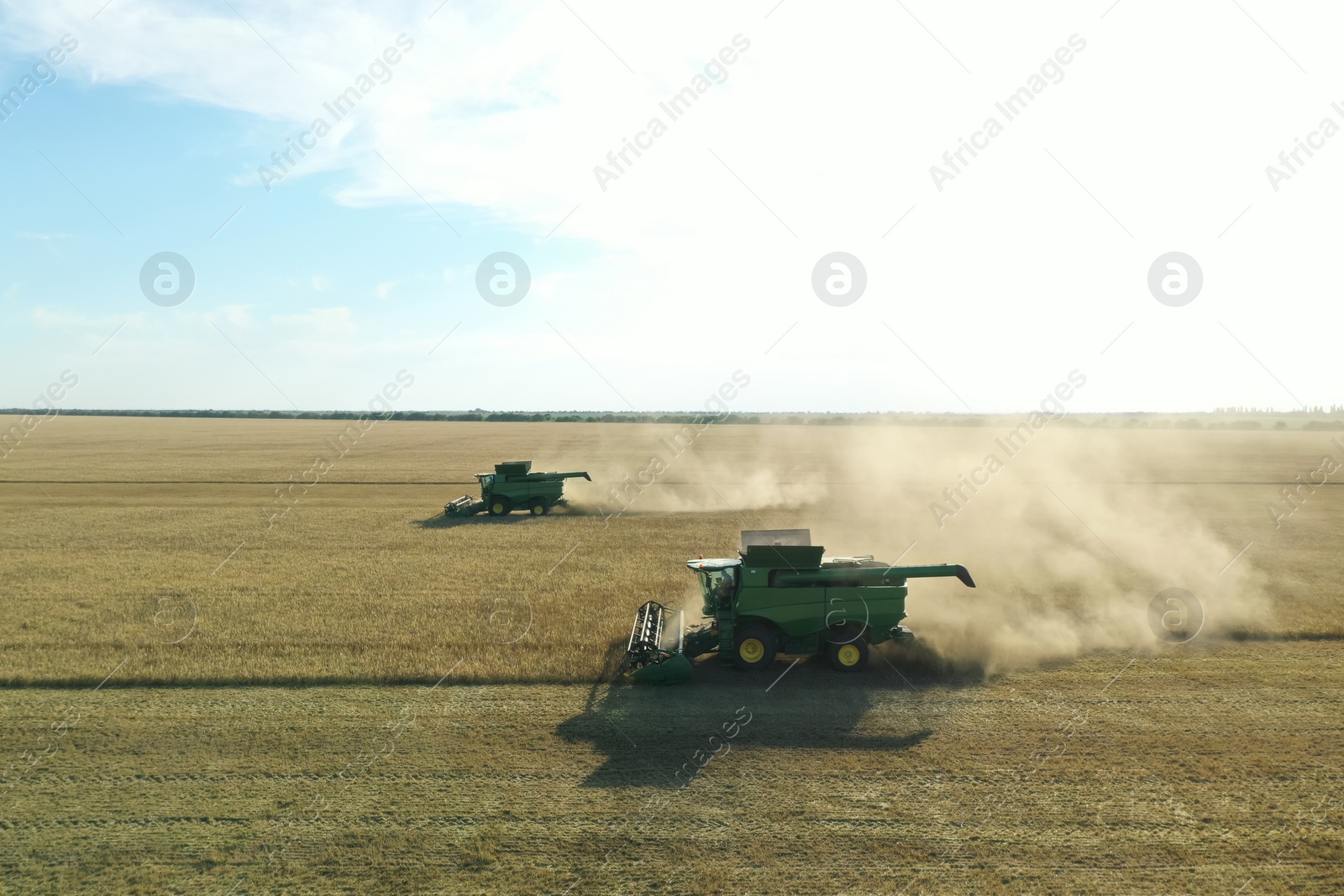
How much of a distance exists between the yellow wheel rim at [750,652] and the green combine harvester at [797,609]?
0.05 ft

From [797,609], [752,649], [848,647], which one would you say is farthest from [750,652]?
[848,647]

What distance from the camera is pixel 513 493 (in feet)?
108

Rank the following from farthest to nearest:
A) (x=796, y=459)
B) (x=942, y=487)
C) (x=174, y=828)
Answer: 1. (x=796, y=459)
2. (x=942, y=487)
3. (x=174, y=828)

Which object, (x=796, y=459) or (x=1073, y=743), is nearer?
(x=1073, y=743)

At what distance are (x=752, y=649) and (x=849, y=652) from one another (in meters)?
1.80

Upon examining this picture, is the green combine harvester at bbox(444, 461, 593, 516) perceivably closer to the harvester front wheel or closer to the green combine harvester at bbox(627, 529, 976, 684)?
the green combine harvester at bbox(627, 529, 976, 684)

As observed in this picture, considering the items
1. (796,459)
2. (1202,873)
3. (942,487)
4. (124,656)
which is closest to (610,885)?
(1202,873)

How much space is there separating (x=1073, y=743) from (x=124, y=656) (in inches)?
669

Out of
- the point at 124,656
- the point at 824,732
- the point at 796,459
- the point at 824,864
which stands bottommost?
the point at 824,864

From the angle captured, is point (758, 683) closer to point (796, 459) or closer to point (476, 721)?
point (476, 721)

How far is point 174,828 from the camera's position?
894cm

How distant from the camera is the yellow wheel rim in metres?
13.8

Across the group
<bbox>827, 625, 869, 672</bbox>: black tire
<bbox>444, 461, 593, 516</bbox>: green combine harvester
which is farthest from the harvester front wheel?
<bbox>444, 461, 593, 516</bbox>: green combine harvester

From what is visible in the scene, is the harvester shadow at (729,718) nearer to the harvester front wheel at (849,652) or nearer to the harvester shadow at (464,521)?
the harvester front wheel at (849,652)
